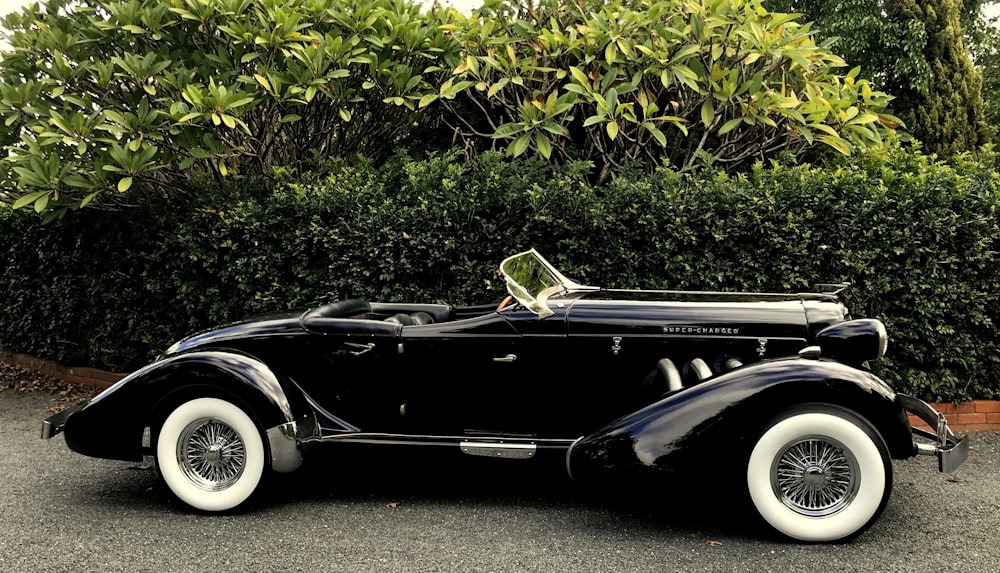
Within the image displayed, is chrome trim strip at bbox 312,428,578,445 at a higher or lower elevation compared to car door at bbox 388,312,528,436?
lower

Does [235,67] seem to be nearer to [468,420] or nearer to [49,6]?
[49,6]

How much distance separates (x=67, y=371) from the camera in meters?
7.85

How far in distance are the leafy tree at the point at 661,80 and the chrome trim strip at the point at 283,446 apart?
2989mm

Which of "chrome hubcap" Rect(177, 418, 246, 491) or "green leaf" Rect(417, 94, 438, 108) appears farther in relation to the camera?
"green leaf" Rect(417, 94, 438, 108)

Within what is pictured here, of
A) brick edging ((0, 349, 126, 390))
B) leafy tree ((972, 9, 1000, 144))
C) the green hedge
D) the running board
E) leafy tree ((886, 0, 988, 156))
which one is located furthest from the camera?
leafy tree ((972, 9, 1000, 144))

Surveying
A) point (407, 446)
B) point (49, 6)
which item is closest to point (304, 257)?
point (407, 446)

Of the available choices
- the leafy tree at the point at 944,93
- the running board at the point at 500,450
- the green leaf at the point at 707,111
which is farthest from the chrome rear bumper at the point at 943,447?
the leafy tree at the point at 944,93

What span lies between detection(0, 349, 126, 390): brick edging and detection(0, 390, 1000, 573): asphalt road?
99.7 inches

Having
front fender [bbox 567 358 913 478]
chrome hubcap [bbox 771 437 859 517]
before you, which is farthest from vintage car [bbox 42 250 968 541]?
chrome hubcap [bbox 771 437 859 517]

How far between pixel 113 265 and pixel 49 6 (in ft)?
7.46

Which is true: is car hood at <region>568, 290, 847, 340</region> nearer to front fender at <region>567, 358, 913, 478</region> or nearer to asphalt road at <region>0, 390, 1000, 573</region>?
front fender at <region>567, 358, 913, 478</region>

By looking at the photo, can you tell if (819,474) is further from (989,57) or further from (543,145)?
(989,57)

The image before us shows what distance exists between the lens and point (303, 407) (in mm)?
4242

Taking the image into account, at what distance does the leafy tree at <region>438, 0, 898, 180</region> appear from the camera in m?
6.05
